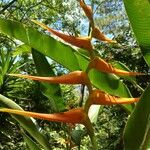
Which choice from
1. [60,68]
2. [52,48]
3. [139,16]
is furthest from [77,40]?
[60,68]

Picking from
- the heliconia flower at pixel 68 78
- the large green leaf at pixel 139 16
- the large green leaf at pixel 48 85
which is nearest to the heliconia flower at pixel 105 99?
the heliconia flower at pixel 68 78

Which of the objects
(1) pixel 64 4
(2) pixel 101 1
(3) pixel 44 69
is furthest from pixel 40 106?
(2) pixel 101 1

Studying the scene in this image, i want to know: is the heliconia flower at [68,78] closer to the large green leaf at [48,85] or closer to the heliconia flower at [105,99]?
the heliconia flower at [105,99]

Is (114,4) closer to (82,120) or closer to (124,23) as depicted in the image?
(124,23)

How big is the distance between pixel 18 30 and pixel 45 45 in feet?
0.26

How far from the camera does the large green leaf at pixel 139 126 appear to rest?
913 mm

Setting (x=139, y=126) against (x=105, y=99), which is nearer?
(x=105, y=99)

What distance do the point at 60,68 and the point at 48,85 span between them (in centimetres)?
1280

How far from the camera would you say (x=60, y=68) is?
14.1 metres

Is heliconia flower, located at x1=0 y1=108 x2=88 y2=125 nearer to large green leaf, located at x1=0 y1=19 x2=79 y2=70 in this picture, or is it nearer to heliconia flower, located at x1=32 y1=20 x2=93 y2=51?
heliconia flower, located at x1=32 y1=20 x2=93 y2=51

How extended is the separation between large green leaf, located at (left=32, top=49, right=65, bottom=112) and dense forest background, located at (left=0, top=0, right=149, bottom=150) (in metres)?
0.02

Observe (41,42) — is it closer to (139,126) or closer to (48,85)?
(48,85)

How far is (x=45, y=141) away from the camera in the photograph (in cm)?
118

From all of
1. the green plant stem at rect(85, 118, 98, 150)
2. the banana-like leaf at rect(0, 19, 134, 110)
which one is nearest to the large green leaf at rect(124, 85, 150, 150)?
the green plant stem at rect(85, 118, 98, 150)
